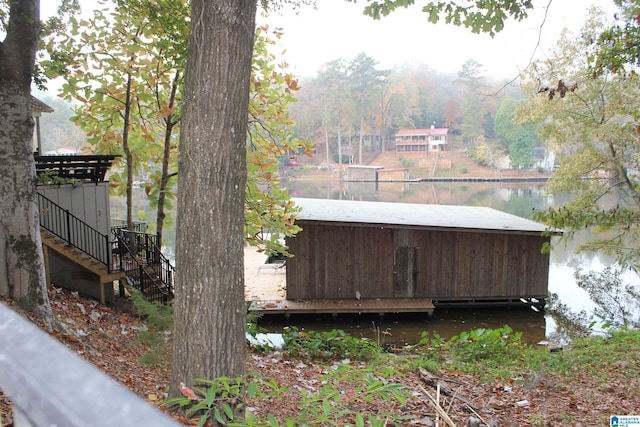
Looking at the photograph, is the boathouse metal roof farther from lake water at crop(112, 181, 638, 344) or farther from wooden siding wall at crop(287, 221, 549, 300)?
lake water at crop(112, 181, 638, 344)

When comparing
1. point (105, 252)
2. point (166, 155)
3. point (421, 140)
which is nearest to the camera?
point (166, 155)

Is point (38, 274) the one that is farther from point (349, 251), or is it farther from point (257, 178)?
point (349, 251)

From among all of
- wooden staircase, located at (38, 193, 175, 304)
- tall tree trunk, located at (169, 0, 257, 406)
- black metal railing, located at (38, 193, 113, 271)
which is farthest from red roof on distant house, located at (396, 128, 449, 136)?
tall tree trunk, located at (169, 0, 257, 406)

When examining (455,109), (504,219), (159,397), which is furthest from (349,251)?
(455,109)

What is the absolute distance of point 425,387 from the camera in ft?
19.5

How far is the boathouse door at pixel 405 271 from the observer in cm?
1518

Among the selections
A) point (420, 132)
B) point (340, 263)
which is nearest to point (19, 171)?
point (340, 263)

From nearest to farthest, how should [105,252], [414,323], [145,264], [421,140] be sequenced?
[105,252], [145,264], [414,323], [421,140]

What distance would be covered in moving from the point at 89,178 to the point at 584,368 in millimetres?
11122

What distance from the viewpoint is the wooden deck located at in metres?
13.7

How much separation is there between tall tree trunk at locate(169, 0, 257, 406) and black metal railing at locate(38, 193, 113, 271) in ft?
24.8

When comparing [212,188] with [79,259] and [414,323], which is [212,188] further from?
[414,323]

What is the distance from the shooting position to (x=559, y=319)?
14664mm

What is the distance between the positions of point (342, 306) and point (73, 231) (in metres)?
7.55
